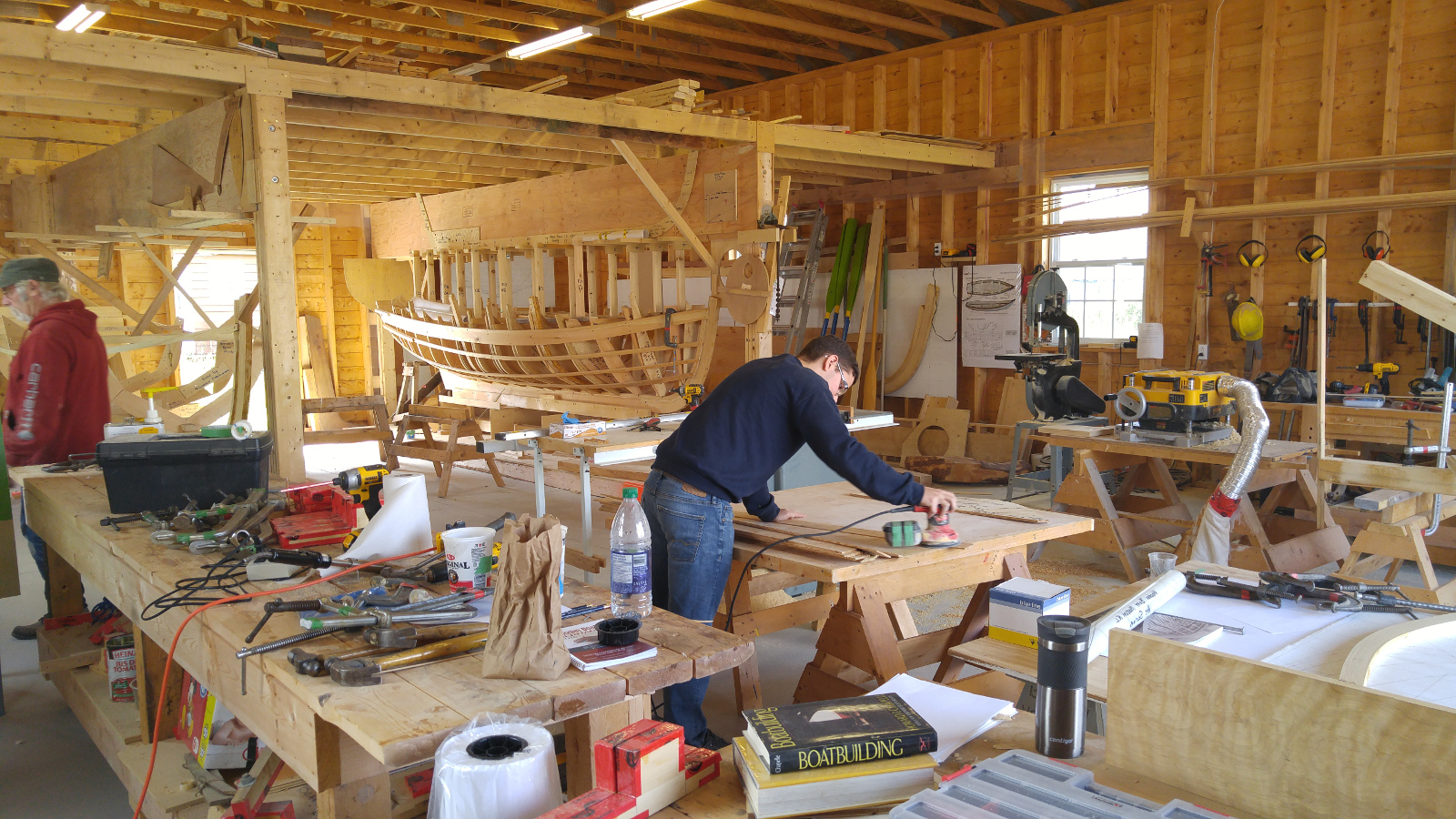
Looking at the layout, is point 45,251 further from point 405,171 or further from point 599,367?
point 599,367

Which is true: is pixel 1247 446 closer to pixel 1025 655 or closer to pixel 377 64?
pixel 1025 655

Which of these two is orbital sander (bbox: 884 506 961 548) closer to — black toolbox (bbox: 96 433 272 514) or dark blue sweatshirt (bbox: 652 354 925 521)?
dark blue sweatshirt (bbox: 652 354 925 521)

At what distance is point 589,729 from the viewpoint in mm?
1824

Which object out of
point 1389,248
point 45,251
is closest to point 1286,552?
point 1389,248

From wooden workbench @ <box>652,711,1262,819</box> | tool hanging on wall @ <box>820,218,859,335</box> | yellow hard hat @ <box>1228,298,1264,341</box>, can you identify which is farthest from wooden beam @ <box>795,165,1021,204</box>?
wooden workbench @ <box>652,711,1262,819</box>

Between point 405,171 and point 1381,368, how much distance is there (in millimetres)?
8598

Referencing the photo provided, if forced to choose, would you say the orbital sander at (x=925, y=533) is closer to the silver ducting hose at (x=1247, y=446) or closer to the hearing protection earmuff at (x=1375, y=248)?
the silver ducting hose at (x=1247, y=446)

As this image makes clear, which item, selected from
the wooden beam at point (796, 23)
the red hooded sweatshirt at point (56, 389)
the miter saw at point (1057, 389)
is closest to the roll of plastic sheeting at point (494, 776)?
the red hooded sweatshirt at point (56, 389)

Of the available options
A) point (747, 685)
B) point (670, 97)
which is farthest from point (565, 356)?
point (747, 685)

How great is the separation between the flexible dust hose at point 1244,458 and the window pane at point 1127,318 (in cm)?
423

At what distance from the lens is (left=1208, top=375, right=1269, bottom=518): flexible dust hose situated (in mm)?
4359

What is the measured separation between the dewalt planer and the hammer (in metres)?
4.58

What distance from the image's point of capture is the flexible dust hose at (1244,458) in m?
4.36

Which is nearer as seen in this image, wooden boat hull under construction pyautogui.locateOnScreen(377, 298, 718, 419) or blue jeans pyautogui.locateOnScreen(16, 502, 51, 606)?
blue jeans pyautogui.locateOnScreen(16, 502, 51, 606)
